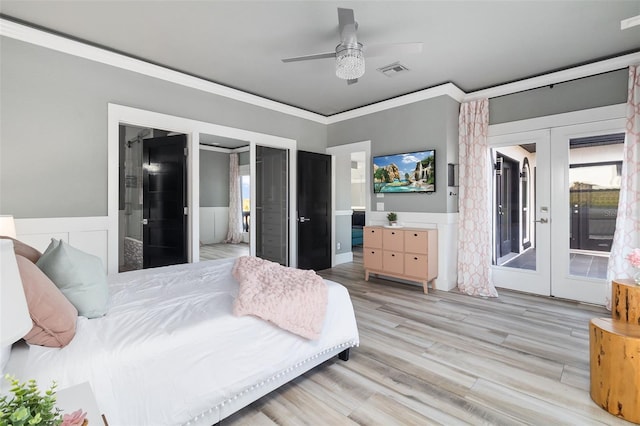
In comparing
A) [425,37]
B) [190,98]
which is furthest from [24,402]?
[190,98]

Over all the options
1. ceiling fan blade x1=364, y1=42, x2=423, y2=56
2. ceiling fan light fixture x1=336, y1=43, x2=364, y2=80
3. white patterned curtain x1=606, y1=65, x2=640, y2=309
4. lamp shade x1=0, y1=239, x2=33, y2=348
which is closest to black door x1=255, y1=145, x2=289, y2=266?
ceiling fan light fixture x1=336, y1=43, x2=364, y2=80

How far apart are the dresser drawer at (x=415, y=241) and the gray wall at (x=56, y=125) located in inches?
141

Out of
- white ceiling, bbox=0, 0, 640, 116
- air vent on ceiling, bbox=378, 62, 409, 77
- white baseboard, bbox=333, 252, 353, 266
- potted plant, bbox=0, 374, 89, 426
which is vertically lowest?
white baseboard, bbox=333, 252, 353, 266

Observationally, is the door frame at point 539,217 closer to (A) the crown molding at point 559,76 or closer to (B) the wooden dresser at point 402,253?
(A) the crown molding at point 559,76

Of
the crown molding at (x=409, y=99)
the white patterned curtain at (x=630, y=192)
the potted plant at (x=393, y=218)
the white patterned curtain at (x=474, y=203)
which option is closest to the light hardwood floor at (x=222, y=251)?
the potted plant at (x=393, y=218)

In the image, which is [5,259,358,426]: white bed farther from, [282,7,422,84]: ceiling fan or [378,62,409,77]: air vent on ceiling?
[378,62,409,77]: air vent on ceiling

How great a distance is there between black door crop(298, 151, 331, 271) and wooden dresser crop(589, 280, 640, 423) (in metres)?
3.77

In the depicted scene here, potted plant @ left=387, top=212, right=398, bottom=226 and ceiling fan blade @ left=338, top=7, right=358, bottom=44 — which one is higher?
ceiling fan blade @ left=338, top=7, right=358, bottom=44

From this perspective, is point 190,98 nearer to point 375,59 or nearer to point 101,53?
point 101,53

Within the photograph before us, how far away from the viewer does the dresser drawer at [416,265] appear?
4.02 meters

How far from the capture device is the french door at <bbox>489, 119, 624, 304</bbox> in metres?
3.49

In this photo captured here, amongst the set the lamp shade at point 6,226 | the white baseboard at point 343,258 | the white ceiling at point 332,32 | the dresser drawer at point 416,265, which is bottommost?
the white baseboard at point 343,258

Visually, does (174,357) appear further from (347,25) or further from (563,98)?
(563,98)

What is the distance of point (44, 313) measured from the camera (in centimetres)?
124
